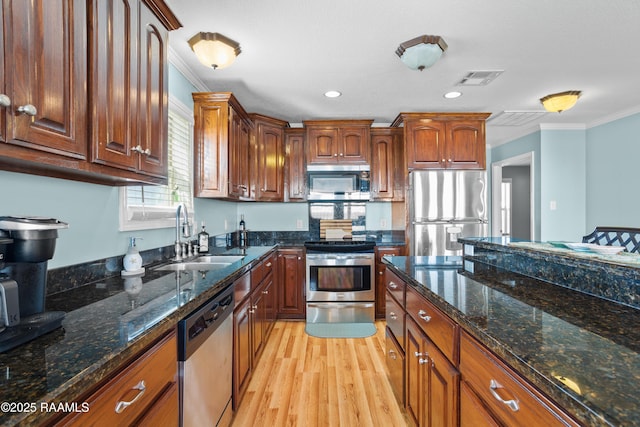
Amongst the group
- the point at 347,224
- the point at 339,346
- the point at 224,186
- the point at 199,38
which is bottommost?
the point at 339,346

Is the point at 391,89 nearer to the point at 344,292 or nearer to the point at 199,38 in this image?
the point at 199,38

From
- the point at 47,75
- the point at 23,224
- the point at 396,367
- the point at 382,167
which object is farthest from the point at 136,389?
the point at 382,167

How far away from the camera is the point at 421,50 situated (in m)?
2.03

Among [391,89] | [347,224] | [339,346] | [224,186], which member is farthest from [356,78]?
[339,346]

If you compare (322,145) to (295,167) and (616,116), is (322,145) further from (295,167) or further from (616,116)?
(616,116)

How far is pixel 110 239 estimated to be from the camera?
5.24 ft

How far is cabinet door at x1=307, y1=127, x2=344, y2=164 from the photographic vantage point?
3.59 m

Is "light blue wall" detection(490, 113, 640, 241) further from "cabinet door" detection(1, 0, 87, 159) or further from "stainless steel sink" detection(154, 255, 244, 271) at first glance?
"cabinet door" detection(1, 0, 87, 159)

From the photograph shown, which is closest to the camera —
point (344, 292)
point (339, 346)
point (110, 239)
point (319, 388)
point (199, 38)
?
point (110, 239)

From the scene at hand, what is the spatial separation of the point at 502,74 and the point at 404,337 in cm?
234

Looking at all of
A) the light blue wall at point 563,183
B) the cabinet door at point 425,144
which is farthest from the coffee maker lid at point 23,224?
the light blue wall at point 563,183

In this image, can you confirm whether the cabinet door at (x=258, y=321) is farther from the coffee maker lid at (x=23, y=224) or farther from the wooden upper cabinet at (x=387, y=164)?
the wooden upper cabinet at (x=387, y=164)

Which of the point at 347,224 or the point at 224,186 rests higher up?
the point at 224,186

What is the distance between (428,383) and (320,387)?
105 cm
